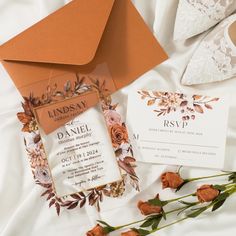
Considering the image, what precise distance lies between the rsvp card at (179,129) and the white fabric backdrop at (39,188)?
0.02 meters

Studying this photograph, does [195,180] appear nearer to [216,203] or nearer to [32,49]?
[216,203]

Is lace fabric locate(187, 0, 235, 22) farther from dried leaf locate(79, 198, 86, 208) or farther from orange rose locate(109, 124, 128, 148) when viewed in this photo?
dried leaf locate(79, 198, 86, 208)

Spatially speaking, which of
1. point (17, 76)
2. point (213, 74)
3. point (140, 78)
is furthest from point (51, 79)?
point (213, 74)

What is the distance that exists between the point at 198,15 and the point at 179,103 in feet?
0.57

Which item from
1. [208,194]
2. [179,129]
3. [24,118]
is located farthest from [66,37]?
[208,194]

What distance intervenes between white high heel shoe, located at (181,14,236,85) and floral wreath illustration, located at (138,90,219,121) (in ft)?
0.11

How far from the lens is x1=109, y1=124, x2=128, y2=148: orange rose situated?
2.45ft

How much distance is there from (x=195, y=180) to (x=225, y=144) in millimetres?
93

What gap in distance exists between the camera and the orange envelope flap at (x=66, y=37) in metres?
0.73

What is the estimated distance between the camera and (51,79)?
0.74m

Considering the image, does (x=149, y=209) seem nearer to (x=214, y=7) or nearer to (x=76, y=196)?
(x=76, y=196)

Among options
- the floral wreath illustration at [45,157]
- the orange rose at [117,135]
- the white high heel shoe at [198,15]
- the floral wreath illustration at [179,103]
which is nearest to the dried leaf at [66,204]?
the floral wreath illustration at [45,157]

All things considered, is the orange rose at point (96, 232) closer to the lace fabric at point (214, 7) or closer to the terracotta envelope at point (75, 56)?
the terracotta envelope at point (75, 56)

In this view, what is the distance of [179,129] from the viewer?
29.6 inches
